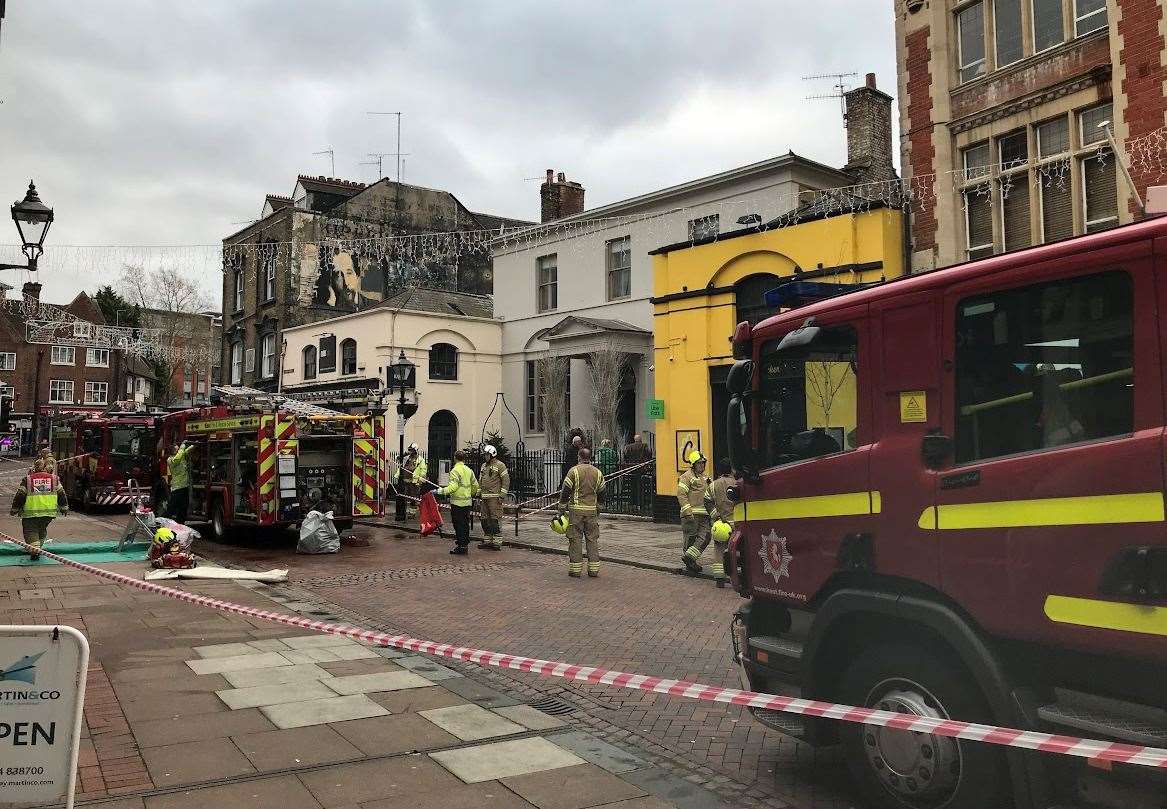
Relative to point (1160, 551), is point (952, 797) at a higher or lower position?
lower

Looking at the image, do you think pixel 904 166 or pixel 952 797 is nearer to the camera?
pixel 952 797

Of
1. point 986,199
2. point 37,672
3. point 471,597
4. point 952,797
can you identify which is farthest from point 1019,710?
point 986,199

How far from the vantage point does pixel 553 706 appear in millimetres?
6172

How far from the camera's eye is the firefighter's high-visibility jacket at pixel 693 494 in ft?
40.5

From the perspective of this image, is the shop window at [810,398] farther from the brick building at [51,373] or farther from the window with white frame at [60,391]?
the window with white frame at [60,391]

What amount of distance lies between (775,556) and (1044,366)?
1.74 m

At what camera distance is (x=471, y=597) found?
10.4 metres

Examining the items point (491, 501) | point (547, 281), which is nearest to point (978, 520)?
point (491, 501)

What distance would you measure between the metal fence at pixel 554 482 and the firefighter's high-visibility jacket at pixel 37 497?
9227 millimetres

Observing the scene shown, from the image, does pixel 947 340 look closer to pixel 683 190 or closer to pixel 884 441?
pixel 884 441

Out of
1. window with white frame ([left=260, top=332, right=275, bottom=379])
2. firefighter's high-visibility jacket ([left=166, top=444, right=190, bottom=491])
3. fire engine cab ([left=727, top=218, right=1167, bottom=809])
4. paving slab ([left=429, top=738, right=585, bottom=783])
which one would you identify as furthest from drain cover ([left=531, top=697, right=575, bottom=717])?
window with white frame ([left=260, top=332, right=275, bottom=379])

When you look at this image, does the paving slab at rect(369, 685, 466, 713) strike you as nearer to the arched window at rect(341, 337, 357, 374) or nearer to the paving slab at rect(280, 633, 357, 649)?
the paving slab at rect(280, 633, 357, 649)

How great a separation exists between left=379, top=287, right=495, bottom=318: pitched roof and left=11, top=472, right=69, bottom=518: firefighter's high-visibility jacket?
17.5 metres

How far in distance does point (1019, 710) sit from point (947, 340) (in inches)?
61.9
